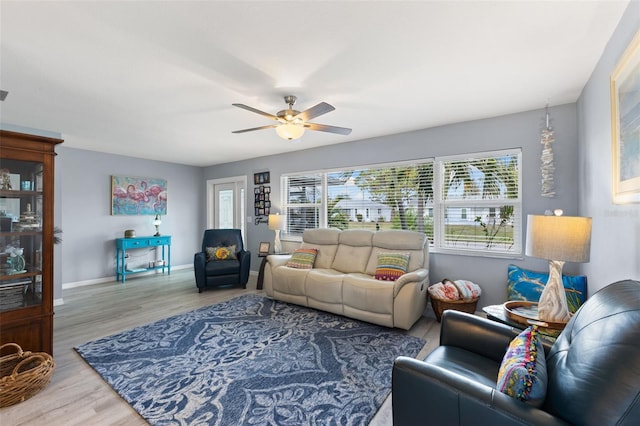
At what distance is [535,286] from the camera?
2.83 meters

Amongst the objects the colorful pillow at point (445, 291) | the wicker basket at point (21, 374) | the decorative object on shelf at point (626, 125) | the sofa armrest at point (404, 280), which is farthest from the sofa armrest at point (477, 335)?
the wicker basket at point (21, 374)

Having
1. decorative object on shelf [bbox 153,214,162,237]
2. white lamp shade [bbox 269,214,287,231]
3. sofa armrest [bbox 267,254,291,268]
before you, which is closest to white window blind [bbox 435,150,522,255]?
sofa armrest [bbox 267,254,291,268]

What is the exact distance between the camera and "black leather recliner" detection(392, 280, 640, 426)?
2.73 feet

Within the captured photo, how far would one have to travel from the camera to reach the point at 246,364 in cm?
233

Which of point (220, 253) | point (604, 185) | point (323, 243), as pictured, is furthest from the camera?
point (220, 253)

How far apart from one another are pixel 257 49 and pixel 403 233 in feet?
8.60

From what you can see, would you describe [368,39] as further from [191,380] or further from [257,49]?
[191,380]

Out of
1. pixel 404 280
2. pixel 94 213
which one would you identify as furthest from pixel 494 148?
pixel 94 213

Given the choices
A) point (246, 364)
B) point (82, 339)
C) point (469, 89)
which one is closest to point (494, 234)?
point (469, 89)

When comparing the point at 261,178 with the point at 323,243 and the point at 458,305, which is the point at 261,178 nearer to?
the point at 323,243

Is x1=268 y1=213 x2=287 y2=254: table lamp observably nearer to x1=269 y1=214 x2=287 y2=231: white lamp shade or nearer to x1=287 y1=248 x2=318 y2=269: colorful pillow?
x1=269 y1=214 x2=287 y2=231: white lamp shade

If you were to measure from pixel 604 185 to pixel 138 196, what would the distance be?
21.6 ft

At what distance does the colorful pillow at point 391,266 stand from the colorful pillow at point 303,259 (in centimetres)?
96

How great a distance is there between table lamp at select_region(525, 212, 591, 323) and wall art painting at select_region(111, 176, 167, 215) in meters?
6.17
